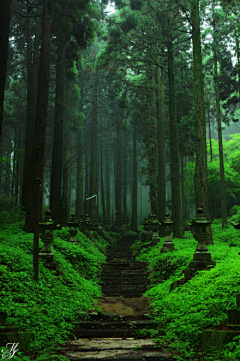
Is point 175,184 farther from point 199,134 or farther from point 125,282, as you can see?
point 125,282

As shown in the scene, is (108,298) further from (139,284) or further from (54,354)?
(54,354)

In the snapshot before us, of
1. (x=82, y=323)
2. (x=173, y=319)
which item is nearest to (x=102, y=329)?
(x=82, y=323)

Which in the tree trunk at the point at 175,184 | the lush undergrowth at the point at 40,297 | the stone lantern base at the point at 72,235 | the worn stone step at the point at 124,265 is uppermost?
the tree trunk at the point at 175,184

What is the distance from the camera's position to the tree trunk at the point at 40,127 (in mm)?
12180

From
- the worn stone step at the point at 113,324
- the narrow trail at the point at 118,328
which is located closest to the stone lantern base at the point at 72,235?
the narrow trail at the point at 118,328

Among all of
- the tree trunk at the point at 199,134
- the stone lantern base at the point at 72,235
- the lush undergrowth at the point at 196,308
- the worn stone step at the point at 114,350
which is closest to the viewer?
the worn stone step at the point at 114,350

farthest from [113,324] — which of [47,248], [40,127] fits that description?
[40,127]

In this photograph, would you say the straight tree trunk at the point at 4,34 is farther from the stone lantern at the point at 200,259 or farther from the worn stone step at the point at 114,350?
the stone lantern at the point at 200,259

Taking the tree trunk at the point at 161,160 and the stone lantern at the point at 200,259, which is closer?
the stone lantern at the point at 200,259

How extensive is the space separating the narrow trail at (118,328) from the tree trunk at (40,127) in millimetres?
3835

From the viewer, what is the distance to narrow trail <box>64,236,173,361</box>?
5.09 metres

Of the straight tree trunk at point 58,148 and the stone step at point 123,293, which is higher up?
the straight tree trunk at point 58,148

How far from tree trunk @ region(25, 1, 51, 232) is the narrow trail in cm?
383

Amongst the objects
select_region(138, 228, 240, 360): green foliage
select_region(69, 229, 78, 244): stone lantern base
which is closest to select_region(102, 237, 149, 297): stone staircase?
select_region(69, 229, 78, 244): stone lantern base
